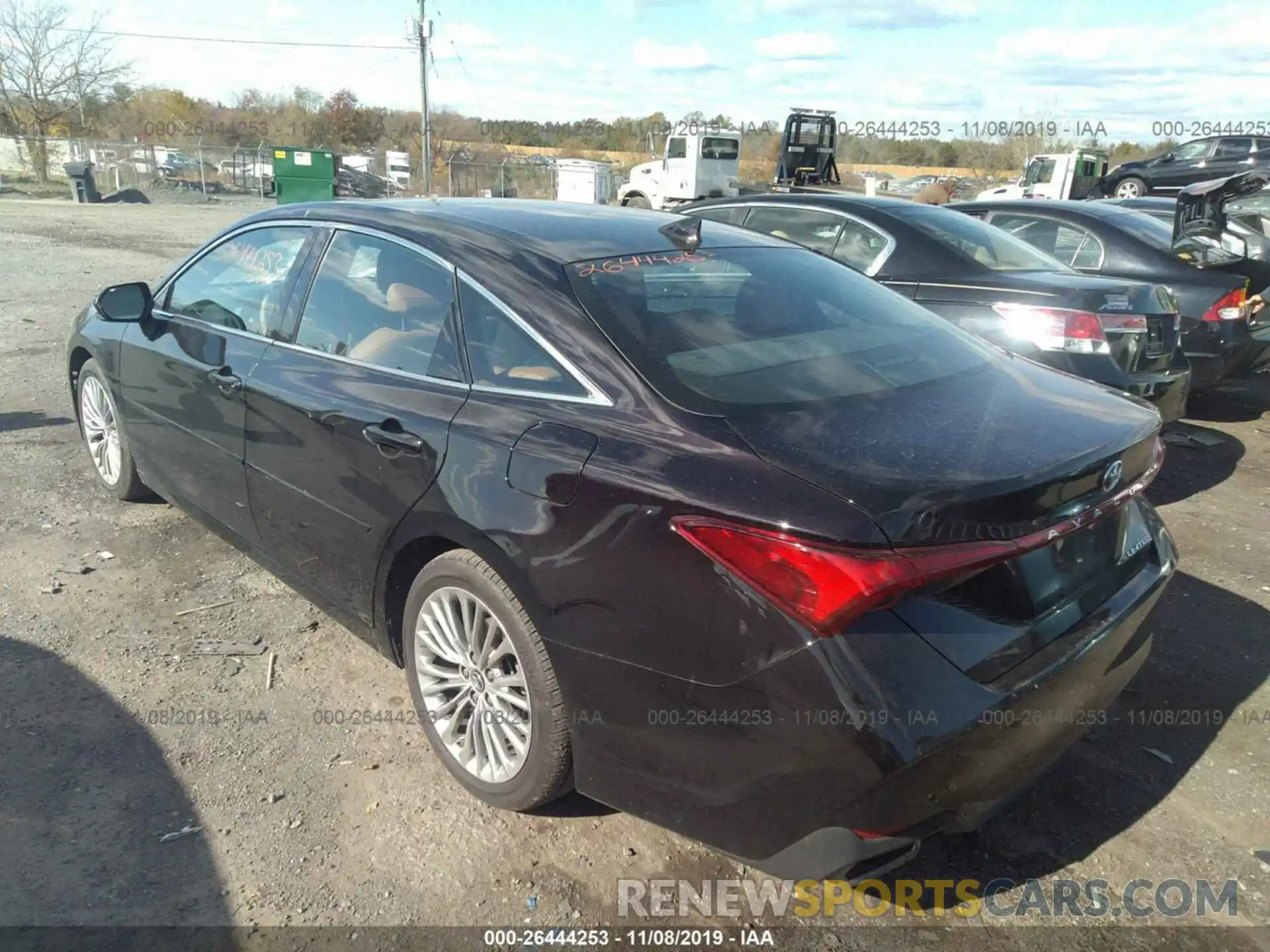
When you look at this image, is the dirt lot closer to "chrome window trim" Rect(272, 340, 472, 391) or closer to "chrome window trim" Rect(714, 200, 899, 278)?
"chrome window trim" Rect(272, 340, 472, 391)

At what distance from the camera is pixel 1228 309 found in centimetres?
662

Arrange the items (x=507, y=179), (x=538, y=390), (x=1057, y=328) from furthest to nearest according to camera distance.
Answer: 1. (x=507, y=179)
2. (x=1057, y=328)
3. (x=538, y=390)

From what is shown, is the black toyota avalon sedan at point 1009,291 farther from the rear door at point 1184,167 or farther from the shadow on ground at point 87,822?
the rear door at point 1184,167

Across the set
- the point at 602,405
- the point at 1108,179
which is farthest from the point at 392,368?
the point at 1108,179

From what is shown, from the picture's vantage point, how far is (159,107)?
64.2 meters

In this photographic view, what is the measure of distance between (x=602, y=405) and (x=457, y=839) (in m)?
1.33

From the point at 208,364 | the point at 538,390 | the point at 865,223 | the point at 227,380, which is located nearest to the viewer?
the point at 538,390

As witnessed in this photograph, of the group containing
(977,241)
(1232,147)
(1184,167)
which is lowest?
(977,241)

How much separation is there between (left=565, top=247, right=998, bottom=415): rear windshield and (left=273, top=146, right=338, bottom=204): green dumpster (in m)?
30.9

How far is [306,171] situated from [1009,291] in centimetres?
3038

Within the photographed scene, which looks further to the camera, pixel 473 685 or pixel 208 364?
pixel 208 364

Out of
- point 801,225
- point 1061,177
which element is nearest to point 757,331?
point 801,225

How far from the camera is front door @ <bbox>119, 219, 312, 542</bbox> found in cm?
359

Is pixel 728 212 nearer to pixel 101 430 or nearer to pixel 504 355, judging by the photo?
pixel 101 430
